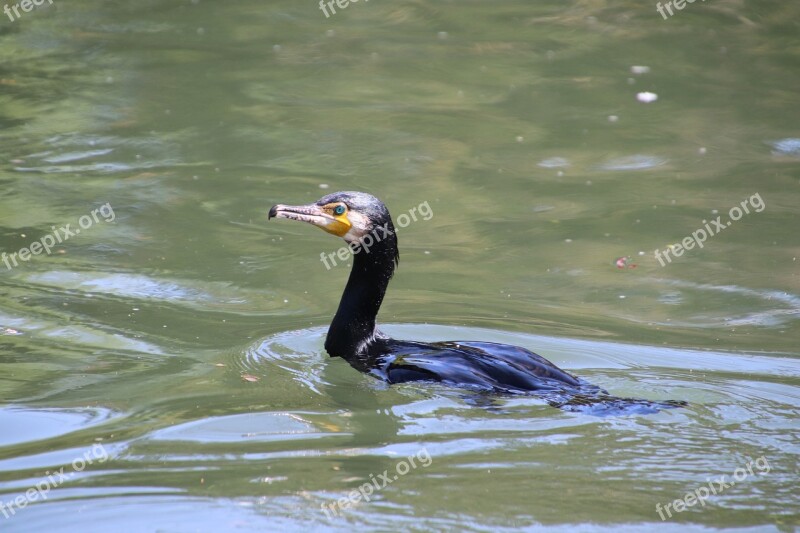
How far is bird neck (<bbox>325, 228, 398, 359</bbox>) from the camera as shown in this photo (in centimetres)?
725

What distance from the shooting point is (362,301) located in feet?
24.0

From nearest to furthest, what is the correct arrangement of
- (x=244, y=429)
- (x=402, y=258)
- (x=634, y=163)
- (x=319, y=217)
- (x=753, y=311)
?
1. (x=244, y=429)
2. (x=319, y=217)
3. (x=753, y=311)
4. (x=402, y=258)
5. (x=634, y=163)

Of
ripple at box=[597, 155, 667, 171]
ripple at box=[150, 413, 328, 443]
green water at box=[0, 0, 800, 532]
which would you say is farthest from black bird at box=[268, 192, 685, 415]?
ripple at box=[597, 155, 667, 171]

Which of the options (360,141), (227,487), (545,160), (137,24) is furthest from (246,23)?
(227,487)

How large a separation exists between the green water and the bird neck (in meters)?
0.19

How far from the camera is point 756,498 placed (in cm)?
519

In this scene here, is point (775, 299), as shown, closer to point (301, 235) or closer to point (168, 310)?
point (301, 235)

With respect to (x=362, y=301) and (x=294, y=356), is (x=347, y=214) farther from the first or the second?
(x=294, y=356)

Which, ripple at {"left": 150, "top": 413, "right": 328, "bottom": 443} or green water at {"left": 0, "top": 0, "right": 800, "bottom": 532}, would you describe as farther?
ripple at {"left": 150, "top": 413, "right": 328, "bottom": 443}

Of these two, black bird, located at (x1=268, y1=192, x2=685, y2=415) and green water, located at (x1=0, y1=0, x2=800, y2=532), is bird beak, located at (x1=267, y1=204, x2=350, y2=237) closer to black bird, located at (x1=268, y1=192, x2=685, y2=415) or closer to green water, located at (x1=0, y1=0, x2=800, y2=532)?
black bird, located at (x1=268, y1=192, x2=685, y2=415)

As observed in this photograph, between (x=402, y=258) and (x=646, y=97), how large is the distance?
474 cm

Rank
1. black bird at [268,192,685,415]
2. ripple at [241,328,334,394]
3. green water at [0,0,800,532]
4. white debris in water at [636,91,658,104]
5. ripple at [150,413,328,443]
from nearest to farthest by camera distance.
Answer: green water at [0,0,800,532] → ripple at [150,413,328,443] → black bird at [268,192,685,415] → ripple at [241,328,334,394] → white debris in water at [636,91,658,104]

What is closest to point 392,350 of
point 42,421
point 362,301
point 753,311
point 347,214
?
point 362,301

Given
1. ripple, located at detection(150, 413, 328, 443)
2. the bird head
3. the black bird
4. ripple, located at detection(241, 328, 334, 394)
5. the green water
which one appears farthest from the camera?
the bird head
